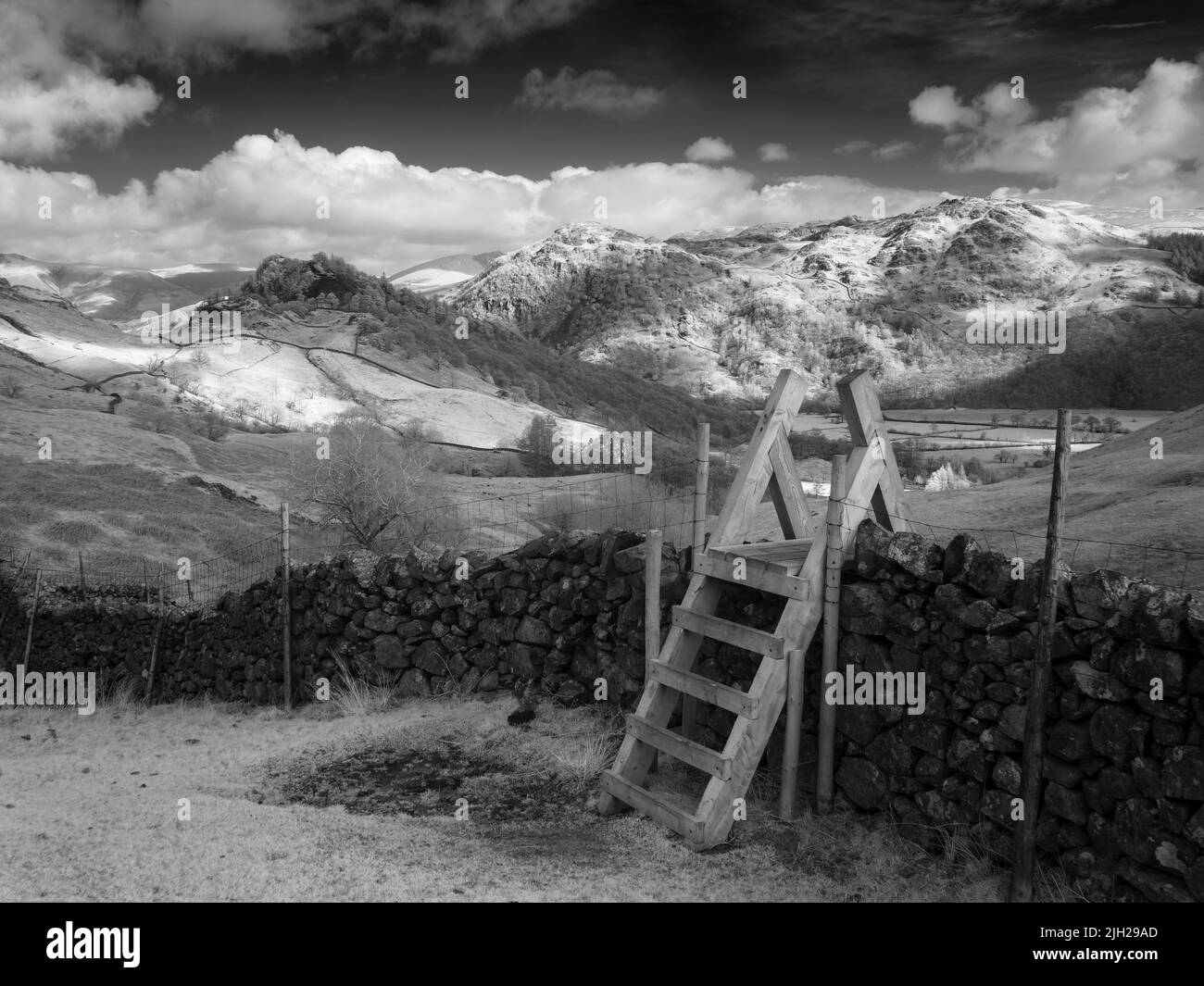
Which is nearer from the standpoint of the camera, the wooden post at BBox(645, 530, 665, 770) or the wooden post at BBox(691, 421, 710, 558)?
the wooden post at BBox(691, 421, 710, 558)

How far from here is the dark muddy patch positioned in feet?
25.1

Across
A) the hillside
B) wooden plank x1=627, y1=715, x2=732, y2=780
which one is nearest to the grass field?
wooden plank x1=627, y1=715, x2=732, y2=780

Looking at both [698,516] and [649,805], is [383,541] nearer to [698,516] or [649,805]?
[698,516]

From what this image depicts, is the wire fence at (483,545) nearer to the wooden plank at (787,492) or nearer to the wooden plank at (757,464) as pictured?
the wooden plank at (787,492)

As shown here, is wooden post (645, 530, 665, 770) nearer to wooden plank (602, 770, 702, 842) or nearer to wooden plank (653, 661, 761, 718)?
wooden plank (653, 661, 761, 718)

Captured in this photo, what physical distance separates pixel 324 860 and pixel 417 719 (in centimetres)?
381

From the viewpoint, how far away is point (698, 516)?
8.16 m

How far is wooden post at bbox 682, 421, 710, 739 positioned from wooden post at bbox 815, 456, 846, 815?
1395 mm

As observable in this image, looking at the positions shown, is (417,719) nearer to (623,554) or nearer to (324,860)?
(623,554)

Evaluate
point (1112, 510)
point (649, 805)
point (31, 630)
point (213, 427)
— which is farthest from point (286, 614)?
point (213, 427)

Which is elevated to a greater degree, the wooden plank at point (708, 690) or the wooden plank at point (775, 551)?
the wooden plank at point (775, 551)

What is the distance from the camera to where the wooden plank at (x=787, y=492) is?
769 cm

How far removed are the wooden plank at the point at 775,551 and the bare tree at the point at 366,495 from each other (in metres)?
20.3

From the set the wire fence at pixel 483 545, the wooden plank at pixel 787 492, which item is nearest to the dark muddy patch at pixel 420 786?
the wire fence at pixel 483 545
